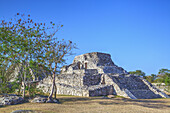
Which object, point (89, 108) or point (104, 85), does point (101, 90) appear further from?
point (89, 108)

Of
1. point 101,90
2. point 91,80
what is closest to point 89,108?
point 101,90

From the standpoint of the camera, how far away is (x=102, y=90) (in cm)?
1812

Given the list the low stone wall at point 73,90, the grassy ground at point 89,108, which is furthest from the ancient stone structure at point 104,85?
the grassy ground at point 89,108

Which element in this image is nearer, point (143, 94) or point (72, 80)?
point (143, 94)

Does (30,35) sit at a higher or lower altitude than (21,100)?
higher

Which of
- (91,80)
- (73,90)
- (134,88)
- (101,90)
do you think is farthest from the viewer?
(91,80)

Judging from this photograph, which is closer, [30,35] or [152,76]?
[30,35]

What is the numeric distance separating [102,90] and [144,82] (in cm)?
765

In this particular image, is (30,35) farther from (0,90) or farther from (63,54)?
(0,90)

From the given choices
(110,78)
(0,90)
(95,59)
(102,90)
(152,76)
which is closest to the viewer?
(0,90)

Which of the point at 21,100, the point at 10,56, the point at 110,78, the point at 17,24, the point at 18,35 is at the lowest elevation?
the point at 21,100

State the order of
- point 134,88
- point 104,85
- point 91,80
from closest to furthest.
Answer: point 104,85 → point 134,88 → point 91,80

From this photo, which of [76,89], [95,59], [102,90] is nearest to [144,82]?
[102,90]

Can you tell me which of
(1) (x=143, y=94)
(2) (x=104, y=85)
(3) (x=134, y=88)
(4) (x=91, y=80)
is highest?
(4) (x=91, y=80)
